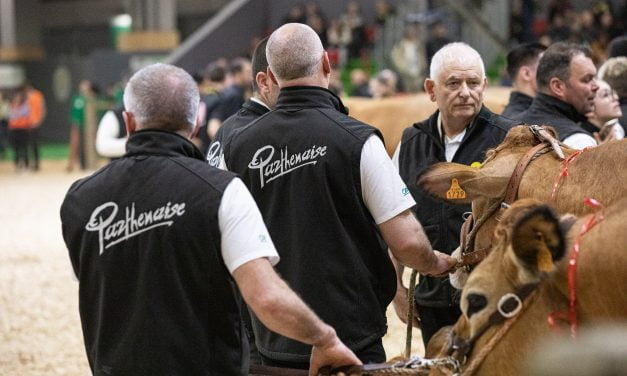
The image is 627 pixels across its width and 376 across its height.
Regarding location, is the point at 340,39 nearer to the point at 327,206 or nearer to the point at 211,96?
the point at 211,96

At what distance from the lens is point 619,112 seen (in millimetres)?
5594

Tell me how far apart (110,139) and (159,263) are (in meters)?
5.74

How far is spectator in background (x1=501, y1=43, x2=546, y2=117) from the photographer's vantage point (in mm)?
6125

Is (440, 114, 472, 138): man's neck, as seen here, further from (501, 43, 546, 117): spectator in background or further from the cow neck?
the cow neck

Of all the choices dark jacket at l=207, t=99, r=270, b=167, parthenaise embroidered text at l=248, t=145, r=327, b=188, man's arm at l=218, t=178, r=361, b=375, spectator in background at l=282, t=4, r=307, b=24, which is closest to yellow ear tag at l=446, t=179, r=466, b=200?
parthenaise embroidered text at l=248, t=145, r=327, b=188

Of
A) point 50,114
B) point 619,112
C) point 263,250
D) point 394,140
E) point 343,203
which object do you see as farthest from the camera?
point 50,114

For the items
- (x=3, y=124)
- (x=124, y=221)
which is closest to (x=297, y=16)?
(x=3, y=124)

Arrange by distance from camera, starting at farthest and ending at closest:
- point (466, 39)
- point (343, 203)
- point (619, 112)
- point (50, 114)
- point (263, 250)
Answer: point (50, 114), point (466, 39), point (619, 112), point (343, 203), point (263, 250)

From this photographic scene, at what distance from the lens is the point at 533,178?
139 inches

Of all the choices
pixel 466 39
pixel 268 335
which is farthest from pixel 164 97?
pixel 466 39

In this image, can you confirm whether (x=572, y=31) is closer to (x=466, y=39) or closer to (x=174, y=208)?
(x=466, y=39)

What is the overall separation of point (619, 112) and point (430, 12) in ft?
54.2

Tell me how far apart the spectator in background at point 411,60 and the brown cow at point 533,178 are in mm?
16223

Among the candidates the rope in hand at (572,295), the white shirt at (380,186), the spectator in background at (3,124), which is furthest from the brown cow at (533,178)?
the spectator in background at (3,124)
